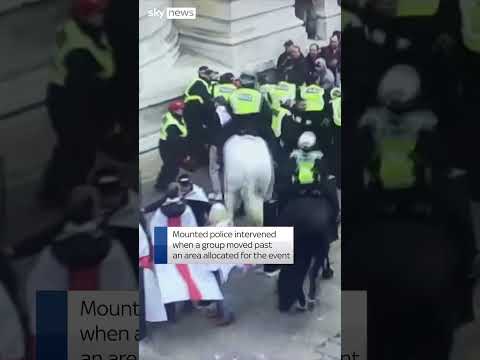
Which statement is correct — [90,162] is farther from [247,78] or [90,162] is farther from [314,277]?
[314,277]

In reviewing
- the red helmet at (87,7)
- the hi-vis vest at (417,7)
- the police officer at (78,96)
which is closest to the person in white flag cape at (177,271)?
the police officer at (78,96)

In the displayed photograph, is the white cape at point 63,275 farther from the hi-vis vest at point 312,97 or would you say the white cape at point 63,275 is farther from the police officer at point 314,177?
the hi-vis vest at point 312,97

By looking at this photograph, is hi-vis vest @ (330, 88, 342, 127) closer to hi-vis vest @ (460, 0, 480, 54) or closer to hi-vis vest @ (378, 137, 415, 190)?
hi-vis vest @ (378, 137, 415, 190)

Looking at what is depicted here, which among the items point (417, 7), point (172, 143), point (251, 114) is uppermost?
point (417, 7)

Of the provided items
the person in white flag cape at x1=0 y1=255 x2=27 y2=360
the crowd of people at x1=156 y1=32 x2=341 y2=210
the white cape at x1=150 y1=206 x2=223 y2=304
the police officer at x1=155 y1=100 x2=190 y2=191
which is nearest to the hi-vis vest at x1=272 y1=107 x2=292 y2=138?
the crowd of people at x1=156 y1=32 x2=341 y2=210

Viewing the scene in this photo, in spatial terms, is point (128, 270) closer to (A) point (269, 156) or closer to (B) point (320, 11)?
(A) point (269, 156)

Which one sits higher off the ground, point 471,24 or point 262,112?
point 471,24

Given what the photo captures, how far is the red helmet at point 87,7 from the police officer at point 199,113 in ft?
1.43

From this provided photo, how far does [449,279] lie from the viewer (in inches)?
97.3

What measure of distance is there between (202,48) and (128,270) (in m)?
0.86

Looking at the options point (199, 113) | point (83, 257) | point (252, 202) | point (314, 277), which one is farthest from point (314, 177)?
point (83, 257)

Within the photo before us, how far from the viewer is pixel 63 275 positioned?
2.46m

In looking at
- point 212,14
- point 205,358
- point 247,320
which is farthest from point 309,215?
point 212,14

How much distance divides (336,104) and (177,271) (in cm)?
85
